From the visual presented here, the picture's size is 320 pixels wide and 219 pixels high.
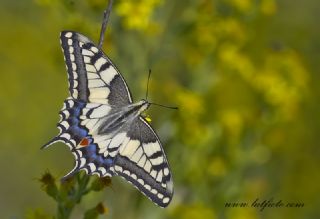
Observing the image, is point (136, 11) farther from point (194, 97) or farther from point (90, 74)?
point (90, 74)

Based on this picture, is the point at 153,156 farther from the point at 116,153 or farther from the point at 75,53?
the point at 75,53

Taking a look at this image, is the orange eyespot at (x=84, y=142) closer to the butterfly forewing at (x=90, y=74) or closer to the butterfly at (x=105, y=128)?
the butterfly at (x=105, y=128)

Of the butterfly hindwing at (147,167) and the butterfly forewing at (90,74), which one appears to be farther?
the butterfly forewing at (90,74)

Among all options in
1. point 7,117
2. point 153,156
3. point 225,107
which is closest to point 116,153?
point 153,156

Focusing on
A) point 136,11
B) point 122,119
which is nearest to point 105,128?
point 122,119

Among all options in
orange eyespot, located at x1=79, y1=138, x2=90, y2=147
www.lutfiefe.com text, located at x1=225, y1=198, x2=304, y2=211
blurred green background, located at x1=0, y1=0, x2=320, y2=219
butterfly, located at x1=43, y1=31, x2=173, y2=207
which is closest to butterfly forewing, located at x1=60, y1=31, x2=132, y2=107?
butterfly, located at x1=43, y1=31, x2=173, y2=207

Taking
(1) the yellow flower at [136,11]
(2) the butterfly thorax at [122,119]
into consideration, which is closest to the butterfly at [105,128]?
(2) the butterfly thorax at [122,119]
